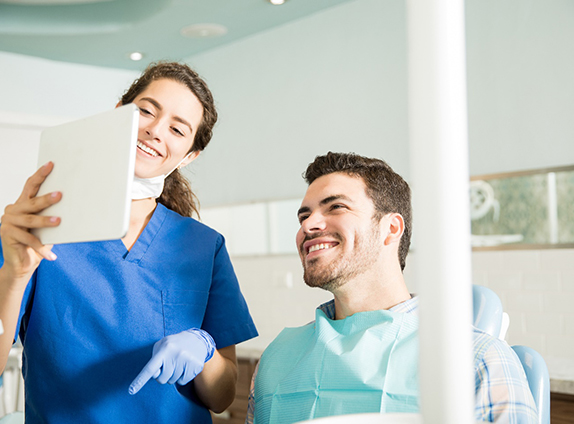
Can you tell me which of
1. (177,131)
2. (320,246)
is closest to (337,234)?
(320,246)

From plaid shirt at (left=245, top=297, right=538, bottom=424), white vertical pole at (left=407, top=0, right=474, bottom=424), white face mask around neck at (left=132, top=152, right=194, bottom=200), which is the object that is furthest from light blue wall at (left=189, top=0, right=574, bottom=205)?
white vertical pole at (left=407, top=0, right=474, bottom=424)

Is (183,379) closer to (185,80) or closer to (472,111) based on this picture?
(185,80)

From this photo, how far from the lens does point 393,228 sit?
1469 mm

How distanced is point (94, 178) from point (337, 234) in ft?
2.42

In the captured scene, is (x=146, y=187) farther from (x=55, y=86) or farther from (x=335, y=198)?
(x=55, y=86)

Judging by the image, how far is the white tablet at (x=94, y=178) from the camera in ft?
2.36

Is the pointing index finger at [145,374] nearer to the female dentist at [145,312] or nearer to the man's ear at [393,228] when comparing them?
the female dentist at [145,312]

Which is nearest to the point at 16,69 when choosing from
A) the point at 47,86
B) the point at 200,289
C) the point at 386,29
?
the point at 47,86

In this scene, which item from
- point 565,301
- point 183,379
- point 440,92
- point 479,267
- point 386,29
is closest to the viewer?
point 440,92

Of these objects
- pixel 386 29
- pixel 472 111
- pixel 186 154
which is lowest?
pixel 186 154

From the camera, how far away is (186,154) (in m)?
1.38

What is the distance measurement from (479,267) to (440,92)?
2.73 meters

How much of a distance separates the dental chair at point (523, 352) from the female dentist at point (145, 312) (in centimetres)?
55

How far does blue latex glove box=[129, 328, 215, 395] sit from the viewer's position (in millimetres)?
1042
